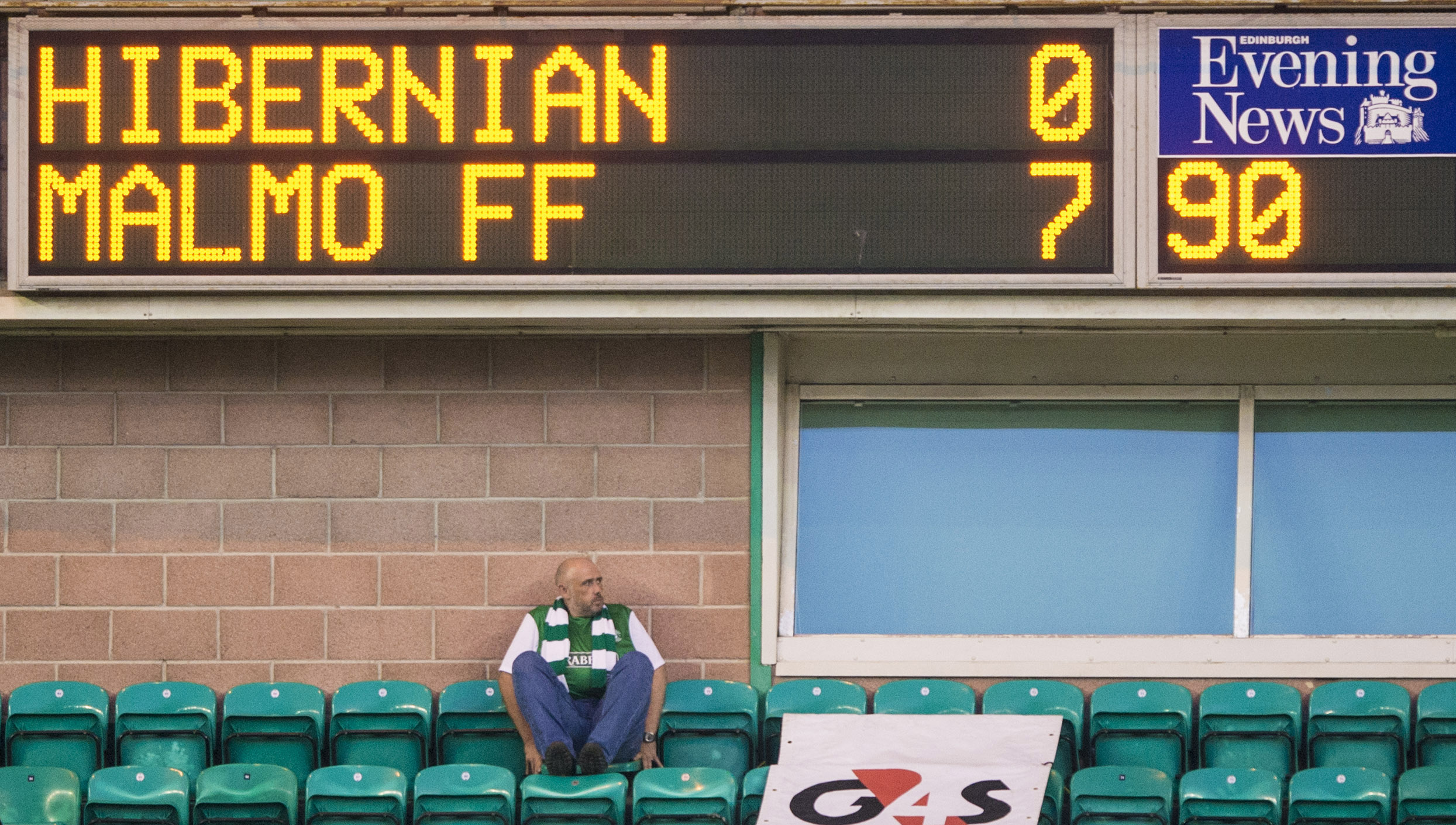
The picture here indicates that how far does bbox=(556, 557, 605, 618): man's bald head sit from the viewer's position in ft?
18.3

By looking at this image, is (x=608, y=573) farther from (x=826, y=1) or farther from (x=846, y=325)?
(x=826, y=1)

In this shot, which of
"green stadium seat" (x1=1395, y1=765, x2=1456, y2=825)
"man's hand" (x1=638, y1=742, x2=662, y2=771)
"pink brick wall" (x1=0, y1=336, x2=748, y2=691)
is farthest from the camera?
"pink brick wall" (x1=0, y1=336, x2=748, y2=691)

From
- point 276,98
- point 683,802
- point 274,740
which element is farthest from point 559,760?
point 276,98

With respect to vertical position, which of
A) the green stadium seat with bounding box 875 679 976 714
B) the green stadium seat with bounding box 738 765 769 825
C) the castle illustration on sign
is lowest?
the green stadium seat with bounding box 738 765 769 825

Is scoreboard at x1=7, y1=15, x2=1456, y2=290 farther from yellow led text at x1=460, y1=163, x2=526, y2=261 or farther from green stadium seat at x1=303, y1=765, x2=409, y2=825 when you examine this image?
green stadium seat at x1=303, y1=765, x2=409, y2=825

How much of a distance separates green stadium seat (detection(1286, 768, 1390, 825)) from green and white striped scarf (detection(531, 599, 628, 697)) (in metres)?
2.40

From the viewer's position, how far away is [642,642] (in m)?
5.67

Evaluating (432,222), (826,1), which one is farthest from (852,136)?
(432,222)

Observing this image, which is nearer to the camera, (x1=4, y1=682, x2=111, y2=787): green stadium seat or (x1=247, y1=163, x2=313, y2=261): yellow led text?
(x1=247, y1=163, x2=313, y2=261): yellow led text

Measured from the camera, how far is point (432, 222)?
5090 mm

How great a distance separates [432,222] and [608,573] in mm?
1766

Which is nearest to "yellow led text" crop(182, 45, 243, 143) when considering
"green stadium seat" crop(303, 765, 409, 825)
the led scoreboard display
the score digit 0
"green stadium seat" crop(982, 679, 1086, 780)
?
the led scoreboard display

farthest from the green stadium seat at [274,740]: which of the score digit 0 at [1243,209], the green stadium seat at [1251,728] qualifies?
the score digit 0 at [1243,209]

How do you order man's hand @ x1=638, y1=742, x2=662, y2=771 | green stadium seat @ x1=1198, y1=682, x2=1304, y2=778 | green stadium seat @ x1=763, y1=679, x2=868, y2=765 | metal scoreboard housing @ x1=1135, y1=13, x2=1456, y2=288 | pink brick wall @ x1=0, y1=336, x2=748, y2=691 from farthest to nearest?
pink brick wall @ x1=0, y1=336, x2=748, y2=691, green stadium seat @ x1=763, y1=679, x2=868, y2=765, green stadium seat @ x1=1198, y1=682, x2=1304, y2=778, man's hand @ x1=638, y1=742, x2=662, y2=771, metal scoreboard housing @ x1=1135, y1=13, x2=1456, y2=288
